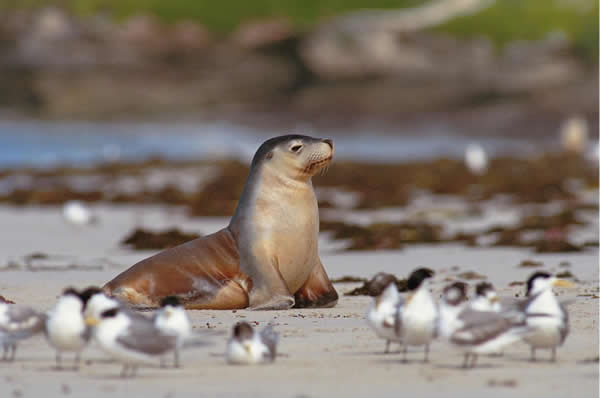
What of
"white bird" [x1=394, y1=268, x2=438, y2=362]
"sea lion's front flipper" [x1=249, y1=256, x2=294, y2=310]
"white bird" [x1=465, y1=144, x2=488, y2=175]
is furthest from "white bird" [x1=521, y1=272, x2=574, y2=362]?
"white bird" [x1=465, y1=144, x2=488, y2=175]

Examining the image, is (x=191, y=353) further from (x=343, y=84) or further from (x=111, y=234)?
(x=343, y=84)

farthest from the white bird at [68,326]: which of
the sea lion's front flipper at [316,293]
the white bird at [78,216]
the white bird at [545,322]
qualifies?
the white bird at [78,216]

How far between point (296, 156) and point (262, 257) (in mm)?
848

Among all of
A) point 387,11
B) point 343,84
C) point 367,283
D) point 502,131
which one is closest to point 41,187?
point 367,283

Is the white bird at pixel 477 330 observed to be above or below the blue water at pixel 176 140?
below

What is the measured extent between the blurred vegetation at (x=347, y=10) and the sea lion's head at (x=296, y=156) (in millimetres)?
53281

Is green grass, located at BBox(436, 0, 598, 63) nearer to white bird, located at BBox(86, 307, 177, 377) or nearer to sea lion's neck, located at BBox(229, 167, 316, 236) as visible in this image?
sea lion's neck, located at BBox(229, 167, 316, 236)

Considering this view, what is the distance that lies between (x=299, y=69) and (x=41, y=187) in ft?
120

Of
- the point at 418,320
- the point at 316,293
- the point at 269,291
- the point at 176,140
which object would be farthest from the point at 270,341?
the point at 176,140

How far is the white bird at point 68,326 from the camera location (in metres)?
6.14

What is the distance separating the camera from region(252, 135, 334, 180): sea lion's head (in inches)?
369

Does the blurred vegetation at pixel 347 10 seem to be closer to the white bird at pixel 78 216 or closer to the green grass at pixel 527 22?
the green grass at pixel 527 22

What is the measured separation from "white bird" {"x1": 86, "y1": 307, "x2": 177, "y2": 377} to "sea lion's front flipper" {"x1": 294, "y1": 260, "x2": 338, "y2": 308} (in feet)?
9.88

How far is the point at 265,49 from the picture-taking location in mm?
65562
